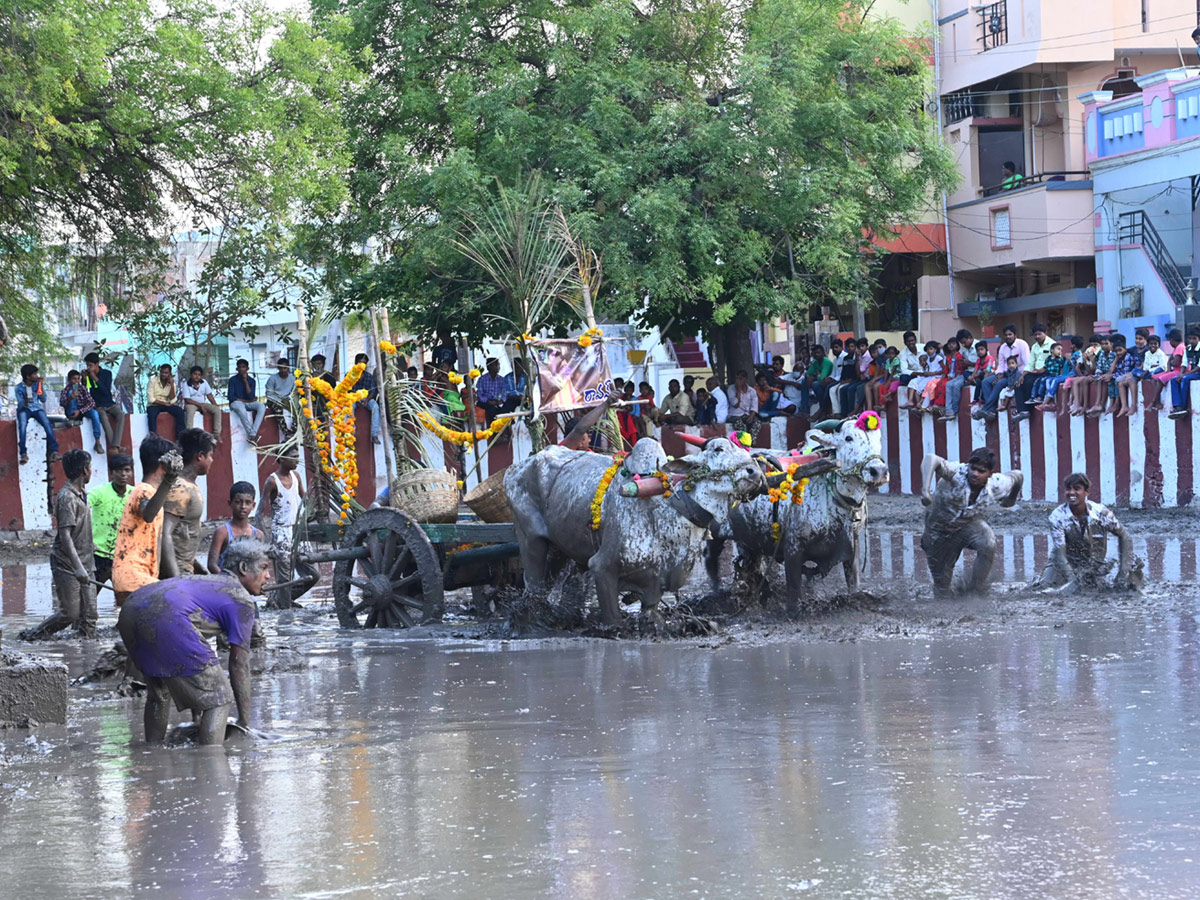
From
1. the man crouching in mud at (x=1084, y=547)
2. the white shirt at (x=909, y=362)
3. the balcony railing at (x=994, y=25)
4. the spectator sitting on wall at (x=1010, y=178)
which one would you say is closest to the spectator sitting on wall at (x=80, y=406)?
the white shirt at (x=909, y=362)

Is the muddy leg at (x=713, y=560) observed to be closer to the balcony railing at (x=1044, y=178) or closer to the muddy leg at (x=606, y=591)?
the muddy leg at (x=606, y=591)

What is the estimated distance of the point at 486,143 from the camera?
24891 millimetres

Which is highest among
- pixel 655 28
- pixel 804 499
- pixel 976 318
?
pixel 655 28

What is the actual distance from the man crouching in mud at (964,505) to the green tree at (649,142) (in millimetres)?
10957

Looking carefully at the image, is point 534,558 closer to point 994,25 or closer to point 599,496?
point 599,496

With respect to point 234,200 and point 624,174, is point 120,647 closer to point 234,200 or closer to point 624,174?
point 234,200

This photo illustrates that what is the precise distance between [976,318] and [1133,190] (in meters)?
5.46

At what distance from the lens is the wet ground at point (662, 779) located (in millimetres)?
5445

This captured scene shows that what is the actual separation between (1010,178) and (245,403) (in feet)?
59.4

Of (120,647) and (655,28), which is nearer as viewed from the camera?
(120,647)

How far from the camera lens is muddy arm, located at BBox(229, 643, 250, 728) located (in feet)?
26.2

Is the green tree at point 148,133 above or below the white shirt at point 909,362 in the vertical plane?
above

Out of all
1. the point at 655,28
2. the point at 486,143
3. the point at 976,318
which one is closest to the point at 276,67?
the point at 486,143

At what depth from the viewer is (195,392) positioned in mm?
22281
